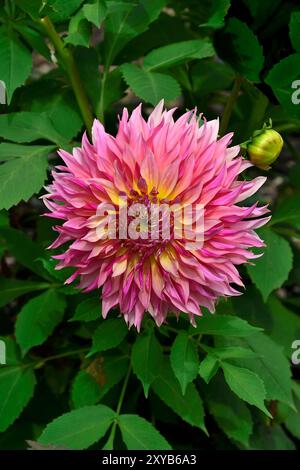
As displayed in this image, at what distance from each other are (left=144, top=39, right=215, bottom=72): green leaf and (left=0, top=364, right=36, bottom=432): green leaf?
0.54m

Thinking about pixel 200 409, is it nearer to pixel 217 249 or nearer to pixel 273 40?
pixel 217 249

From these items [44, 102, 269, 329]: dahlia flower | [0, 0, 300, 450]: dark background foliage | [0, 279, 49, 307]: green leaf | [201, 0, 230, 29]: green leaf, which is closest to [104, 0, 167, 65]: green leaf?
[0, 0, 300, 450]: dark background foliage

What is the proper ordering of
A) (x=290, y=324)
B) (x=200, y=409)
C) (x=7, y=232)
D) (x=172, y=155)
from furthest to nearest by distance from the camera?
1. (x=290, y=324)
2. (x=7, y=232)
3. (x=200, y=409)
4. (x=172, y=155)

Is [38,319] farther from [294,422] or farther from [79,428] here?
[294,422]

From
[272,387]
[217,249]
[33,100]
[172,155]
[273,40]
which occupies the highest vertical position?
[273,40]

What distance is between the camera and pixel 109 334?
1.07 m

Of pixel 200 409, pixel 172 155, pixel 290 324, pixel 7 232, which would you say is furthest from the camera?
pixel 290 324

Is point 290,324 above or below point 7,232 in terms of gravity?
below

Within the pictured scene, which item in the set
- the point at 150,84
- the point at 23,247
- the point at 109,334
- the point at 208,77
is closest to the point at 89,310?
the point at 109,334

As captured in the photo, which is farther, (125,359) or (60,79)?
(60,79)

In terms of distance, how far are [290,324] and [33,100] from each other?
0.62m

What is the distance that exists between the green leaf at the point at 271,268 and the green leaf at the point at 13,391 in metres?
0.41

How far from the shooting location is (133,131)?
90 centimetres
